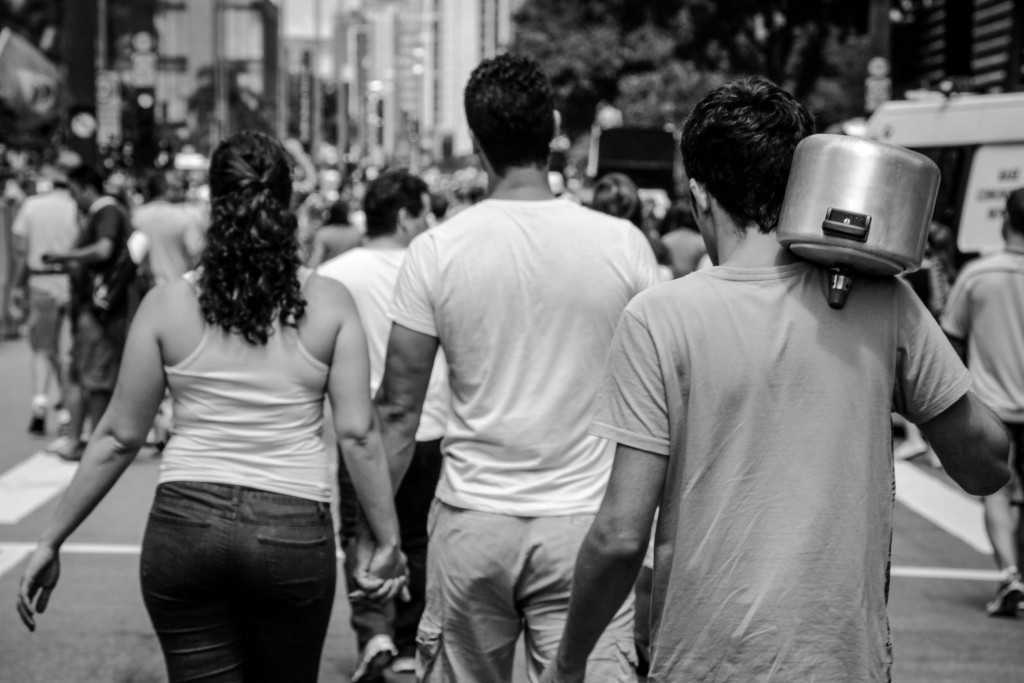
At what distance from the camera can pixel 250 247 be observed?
3830 millimetres

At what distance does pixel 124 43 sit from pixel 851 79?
114ft

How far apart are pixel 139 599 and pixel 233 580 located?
3.79 m

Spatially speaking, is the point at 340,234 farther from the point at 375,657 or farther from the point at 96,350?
the point at 375,657

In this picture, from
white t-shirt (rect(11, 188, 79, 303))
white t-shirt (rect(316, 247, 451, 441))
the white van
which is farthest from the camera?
the white van

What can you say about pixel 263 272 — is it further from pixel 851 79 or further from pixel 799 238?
pixel 851 79

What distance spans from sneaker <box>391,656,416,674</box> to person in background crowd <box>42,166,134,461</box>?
5.14 m

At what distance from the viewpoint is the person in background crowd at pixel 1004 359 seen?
23.3 ft

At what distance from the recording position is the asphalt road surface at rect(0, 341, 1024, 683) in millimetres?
6227

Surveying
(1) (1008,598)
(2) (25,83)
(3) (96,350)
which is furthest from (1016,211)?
(2) (25,83)

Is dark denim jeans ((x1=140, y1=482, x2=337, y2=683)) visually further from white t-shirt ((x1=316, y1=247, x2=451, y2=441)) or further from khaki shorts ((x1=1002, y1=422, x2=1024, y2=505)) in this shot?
khaki shorts ((x1=1002, y1=422, x2=1024, y2=505))

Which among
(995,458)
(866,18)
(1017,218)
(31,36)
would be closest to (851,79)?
(31,36)

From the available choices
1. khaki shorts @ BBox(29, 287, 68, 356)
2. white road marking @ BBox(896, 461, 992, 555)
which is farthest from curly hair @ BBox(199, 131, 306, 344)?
khaki shorts @ BBox(29, 287, 68, 356)

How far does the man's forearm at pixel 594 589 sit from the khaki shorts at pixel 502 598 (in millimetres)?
747

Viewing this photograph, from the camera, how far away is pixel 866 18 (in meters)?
24.2
